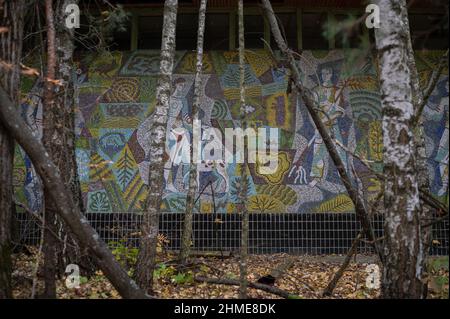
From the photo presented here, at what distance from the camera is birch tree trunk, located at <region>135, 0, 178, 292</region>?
6434 mm

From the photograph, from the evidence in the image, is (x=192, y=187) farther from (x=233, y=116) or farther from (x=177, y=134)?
(x=233, y=116)

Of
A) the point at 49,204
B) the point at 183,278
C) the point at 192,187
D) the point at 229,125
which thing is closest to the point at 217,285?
the point at 183,278

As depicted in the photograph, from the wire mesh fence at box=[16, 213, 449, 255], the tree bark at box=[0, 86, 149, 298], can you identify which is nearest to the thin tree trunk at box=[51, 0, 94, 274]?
the tree bark at box=[0, 86, 149, 298]

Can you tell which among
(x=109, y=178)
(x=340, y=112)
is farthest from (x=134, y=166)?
(x=340, y=112)

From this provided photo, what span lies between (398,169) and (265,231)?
6280 millimetres

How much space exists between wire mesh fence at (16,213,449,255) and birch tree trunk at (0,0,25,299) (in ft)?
17.1

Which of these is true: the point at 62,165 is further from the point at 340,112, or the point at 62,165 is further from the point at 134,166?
the point at 340,112

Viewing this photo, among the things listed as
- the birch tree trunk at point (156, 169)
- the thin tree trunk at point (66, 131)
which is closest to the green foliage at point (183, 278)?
the birch tree trunk at point (156, 169)

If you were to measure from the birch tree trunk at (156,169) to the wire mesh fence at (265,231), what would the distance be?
4.12m

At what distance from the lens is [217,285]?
291 inches

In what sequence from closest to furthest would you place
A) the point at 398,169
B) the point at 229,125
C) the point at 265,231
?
the point at 398,169, the point at 265,231, the point at 229,125

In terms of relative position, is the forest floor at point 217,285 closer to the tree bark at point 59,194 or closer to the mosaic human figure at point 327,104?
the tree bark at point 59,194
